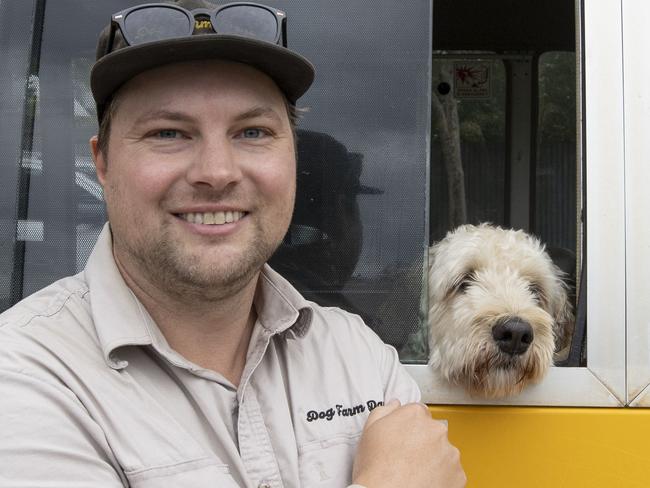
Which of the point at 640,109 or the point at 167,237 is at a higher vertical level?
the point at 640,109

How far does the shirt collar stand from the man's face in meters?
0.06

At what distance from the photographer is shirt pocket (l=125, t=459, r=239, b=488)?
4.60ft

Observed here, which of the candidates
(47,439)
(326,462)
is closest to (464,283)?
(326,462)

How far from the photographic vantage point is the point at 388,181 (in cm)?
205

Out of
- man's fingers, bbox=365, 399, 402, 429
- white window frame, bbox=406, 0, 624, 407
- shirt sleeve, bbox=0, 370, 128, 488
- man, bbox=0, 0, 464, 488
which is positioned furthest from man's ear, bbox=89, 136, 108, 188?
white window frame, bbox=406, 0, 624, 407

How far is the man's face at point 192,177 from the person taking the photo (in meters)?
1.61

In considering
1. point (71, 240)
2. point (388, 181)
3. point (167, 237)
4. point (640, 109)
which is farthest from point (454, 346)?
point (71, 240)

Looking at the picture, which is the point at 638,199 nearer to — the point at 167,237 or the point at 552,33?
the point at 167,237

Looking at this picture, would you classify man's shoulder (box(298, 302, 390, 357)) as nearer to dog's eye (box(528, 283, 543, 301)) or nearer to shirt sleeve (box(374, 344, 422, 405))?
shirt sleeve (box(374, 344, 422, 405))

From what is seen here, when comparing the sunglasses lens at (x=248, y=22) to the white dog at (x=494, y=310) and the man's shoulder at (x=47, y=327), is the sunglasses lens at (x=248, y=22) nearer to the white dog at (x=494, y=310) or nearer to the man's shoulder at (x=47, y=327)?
the man's shoulder at (x=47, y=327)

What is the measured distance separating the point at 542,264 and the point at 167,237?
1.64 meters

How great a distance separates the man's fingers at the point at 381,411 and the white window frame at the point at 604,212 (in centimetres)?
56

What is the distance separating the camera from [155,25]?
1.58m

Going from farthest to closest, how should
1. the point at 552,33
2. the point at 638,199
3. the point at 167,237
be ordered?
the point at 552,33
the point at 638,199
the point at 167,237
